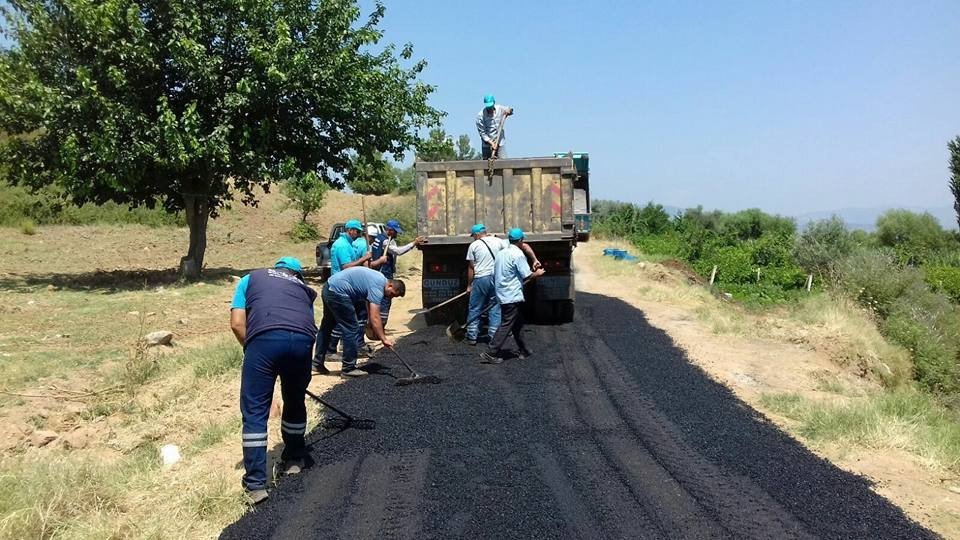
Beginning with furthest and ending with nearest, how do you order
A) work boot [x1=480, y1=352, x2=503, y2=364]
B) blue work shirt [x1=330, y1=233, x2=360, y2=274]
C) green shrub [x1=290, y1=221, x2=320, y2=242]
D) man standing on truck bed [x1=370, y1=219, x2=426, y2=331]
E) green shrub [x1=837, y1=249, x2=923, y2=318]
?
green shrub [x1=290, y1=221, x2=320, y2=242] → green shrub [x1=837, y1=249, x2=923, y2=318] → man standing on truck bed [x1=370, y1=219, x2=426, y2=331] → blue work shirt [x1=330, y1=233, x2=360, y2=274] → work boot [x1=480, y1=352, x2=503, y2=364]

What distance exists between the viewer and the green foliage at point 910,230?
46516mm

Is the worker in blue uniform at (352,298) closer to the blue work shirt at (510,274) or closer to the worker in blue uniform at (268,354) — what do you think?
the blue work shirt at (510,274)

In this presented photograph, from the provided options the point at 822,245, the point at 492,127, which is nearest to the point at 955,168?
the point at 822,245

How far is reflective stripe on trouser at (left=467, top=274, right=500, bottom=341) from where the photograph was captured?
9477mm

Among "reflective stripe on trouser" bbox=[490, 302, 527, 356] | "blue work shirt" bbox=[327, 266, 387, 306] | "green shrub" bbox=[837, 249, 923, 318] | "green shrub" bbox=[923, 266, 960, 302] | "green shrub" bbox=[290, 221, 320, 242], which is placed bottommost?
"green shrub" bbox=[923, 266, 960, 302]

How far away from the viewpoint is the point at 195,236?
18375mm

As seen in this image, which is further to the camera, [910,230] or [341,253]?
[910,230]

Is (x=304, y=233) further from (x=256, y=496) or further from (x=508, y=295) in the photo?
(x=256, y=496)

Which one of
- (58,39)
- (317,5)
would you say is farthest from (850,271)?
Result: (58,39)

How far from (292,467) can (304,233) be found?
26.5m

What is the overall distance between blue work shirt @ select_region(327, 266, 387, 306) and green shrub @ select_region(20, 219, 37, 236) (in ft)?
68.6

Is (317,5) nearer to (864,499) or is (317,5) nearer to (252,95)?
(252,95)

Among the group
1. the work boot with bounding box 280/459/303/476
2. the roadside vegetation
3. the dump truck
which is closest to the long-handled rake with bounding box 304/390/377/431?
the work boot with bounding box 280/459/303/476

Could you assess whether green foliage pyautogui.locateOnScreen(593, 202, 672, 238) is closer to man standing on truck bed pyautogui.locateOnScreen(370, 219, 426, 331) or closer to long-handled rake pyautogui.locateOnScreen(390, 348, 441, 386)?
man standing on truck bed pyautogui.locateOnScreen(370, 219, 426, 331)
